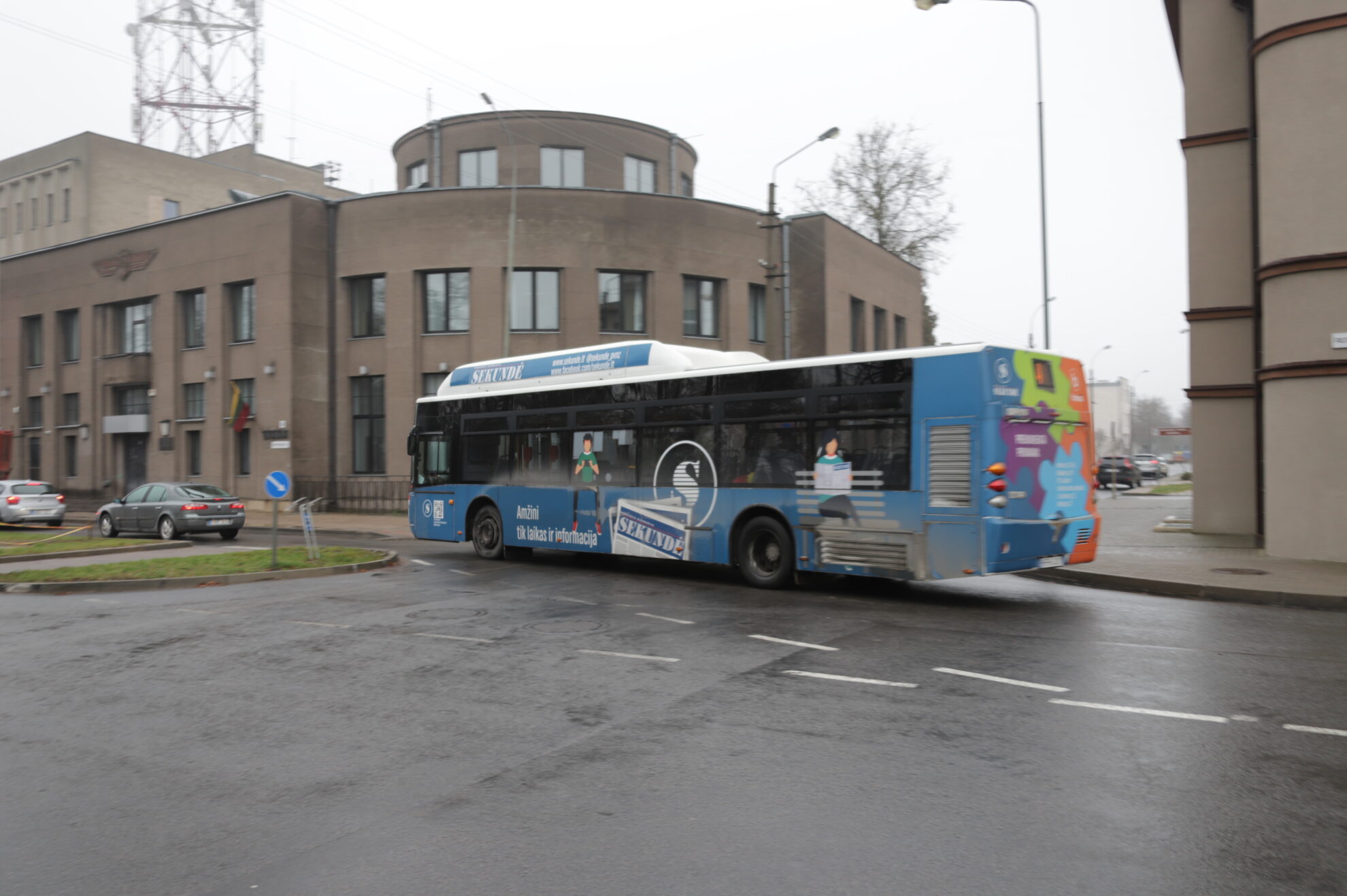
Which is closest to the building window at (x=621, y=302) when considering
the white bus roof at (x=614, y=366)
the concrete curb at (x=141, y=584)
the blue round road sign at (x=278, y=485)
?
→ the white bus roof at (x=614, y=366)

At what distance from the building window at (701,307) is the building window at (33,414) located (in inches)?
1217

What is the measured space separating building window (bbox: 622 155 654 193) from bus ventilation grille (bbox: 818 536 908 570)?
30.9m

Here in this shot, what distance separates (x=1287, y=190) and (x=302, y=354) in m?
29.8

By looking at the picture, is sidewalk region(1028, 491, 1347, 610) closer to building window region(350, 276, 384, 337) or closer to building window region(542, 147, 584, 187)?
building window region(350, 276, 384, 337)

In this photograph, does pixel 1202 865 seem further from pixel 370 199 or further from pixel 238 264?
A: pixel 238 264

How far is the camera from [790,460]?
13.0 metres

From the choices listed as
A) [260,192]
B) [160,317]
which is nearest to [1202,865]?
[160,317]

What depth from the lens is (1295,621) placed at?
34.3ft

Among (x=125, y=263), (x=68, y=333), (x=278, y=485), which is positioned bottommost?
(x=278, y=485)

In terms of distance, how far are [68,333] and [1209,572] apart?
46037 millimetres

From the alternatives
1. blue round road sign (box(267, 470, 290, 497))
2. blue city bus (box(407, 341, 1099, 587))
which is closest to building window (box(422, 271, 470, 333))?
blue city bus (box(407, 341, 1099, 587))

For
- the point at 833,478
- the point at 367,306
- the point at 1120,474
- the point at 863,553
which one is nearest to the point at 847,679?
the point at 863,553

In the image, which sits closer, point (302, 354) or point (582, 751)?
point (582, 751)

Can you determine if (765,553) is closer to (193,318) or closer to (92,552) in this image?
(92,552)
